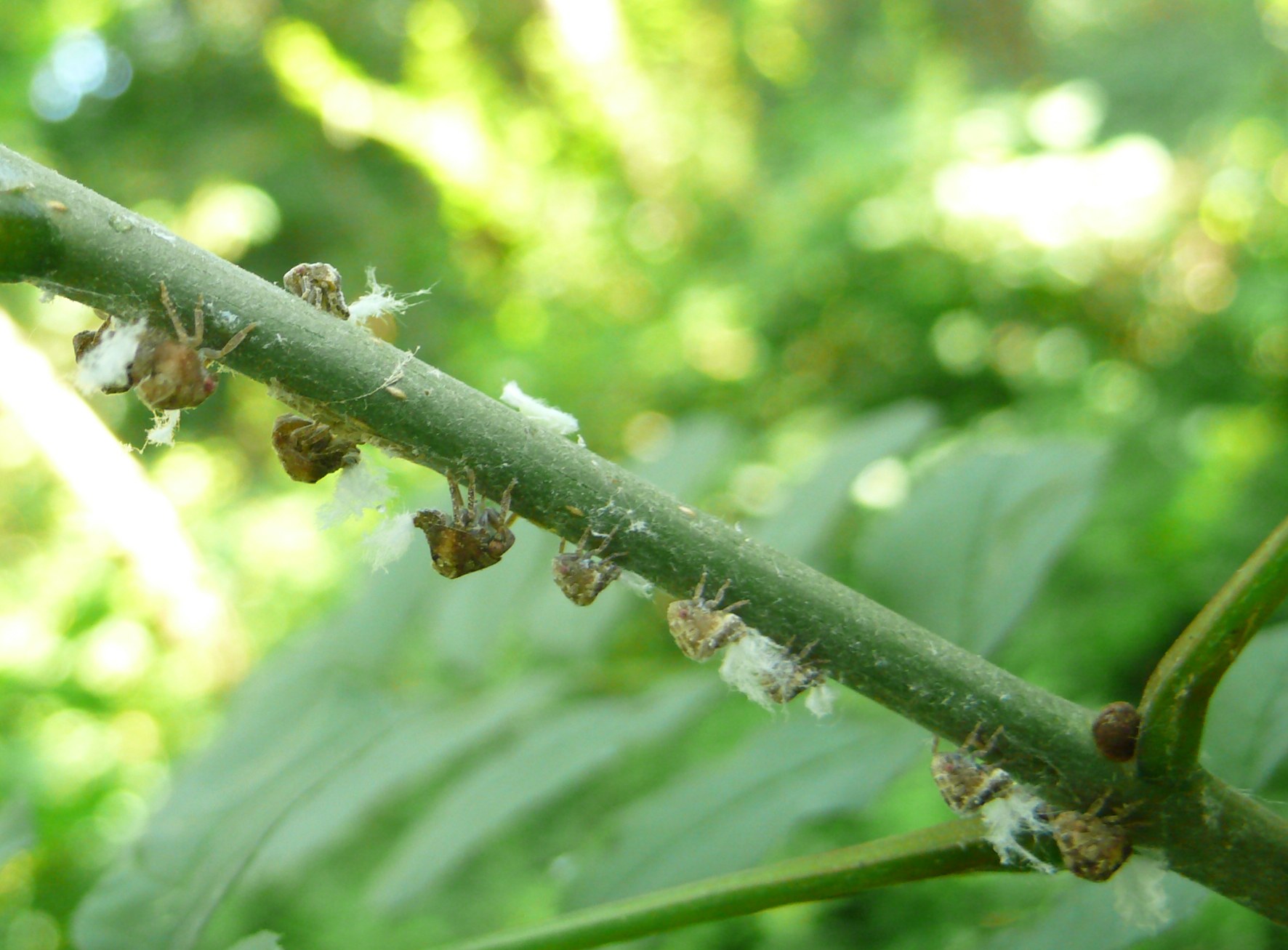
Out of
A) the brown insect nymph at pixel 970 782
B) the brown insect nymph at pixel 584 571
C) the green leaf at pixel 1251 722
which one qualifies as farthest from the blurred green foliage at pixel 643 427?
the brown insect nymph at pixel 970 782

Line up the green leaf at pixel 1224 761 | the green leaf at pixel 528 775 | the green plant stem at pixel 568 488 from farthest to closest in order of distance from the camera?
the green leaf at pixel 528 775, the green leaf at pixel 1224 761, the green plant stem at pixel 568 488

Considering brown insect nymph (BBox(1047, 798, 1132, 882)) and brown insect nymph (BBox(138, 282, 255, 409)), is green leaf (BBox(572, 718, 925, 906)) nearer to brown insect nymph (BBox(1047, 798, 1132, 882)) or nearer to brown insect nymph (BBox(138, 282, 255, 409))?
brown insect nymph (BBox(1047, 798, 1132, 882))

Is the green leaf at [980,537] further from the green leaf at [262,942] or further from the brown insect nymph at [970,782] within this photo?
the green leaf at [262,942]

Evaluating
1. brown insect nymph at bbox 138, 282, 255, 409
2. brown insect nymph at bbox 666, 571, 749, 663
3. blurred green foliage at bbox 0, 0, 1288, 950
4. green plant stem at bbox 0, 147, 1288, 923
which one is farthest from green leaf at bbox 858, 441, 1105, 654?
brown insect nymph at bbox 138, 282, 255, 409

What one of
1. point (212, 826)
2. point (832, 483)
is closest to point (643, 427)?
point (832, 483)

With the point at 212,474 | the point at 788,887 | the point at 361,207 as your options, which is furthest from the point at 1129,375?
the point at 361,207

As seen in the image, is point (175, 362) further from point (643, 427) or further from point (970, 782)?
point (643, 427)
